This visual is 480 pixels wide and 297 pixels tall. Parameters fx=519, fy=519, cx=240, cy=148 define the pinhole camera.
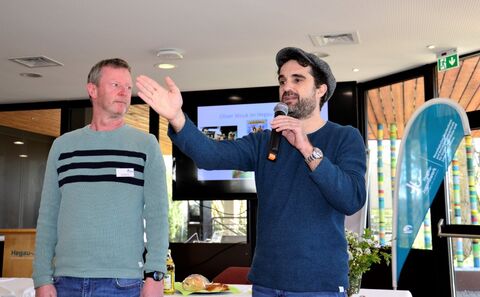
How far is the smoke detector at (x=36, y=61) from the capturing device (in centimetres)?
528

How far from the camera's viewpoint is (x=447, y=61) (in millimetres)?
5043

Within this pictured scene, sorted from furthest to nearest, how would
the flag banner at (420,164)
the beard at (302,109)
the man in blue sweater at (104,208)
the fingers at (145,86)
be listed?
the flag banner at (420,164) → the man in blue sweater at (104,208) → the beard at (302,109) → the fingers at (145,86)

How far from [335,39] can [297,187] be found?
3466mm

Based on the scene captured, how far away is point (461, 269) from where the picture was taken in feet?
16.6

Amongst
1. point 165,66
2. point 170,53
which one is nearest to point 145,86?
point 170,53

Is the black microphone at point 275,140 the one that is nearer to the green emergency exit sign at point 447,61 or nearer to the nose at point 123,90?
the nose at point 123,90

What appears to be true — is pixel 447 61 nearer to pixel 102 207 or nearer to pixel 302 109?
pixel 302 109

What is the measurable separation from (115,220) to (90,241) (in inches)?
4.2

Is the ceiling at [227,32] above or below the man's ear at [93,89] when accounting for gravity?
above

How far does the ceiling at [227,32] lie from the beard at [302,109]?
243 cm

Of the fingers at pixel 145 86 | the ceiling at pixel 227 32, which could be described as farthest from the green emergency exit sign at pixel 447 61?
the fingers at pixel 145 86

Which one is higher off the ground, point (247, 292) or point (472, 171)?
point (472, 171)

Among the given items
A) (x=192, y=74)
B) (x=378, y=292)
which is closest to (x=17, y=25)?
(x=192, y=74)

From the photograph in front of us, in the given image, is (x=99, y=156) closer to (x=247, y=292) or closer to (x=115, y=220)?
(x=115, y=220)
